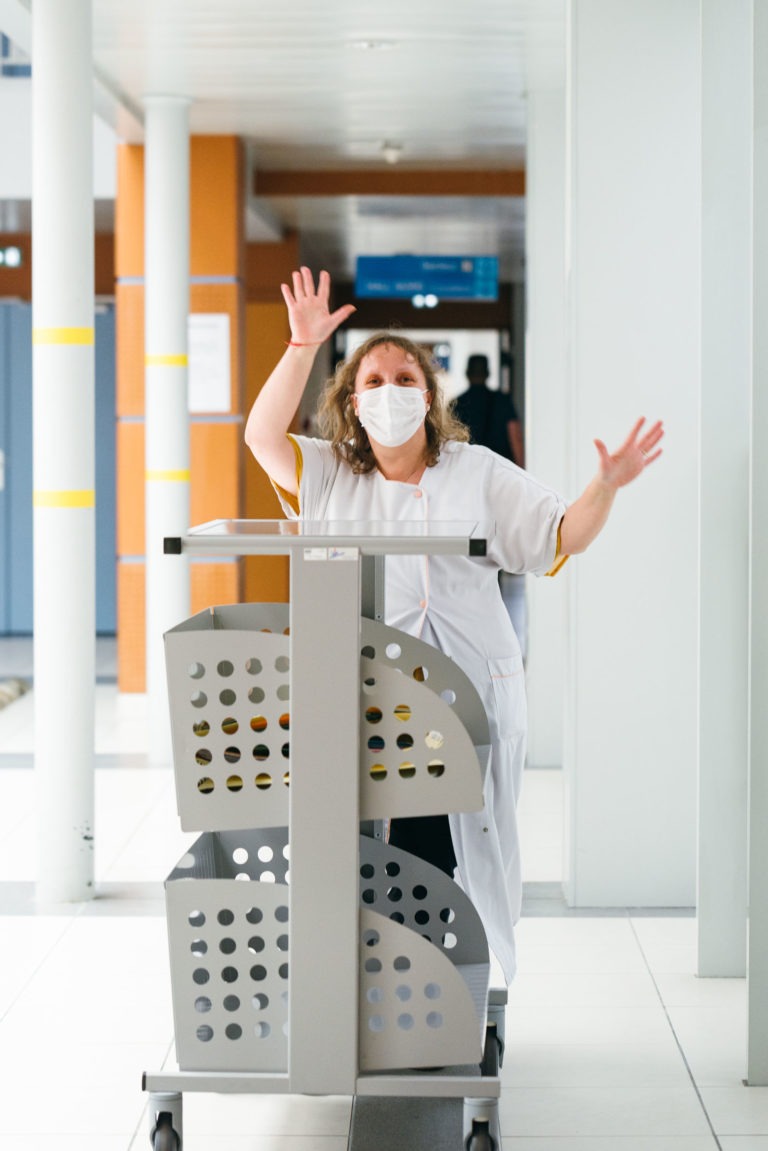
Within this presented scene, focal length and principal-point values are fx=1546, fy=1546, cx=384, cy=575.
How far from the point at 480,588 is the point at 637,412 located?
1549 millimetres

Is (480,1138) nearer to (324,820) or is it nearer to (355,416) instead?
(324,820)

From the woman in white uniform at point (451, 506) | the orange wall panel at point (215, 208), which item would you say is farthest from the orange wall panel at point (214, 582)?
the woman in white uniform at point (451, 506)

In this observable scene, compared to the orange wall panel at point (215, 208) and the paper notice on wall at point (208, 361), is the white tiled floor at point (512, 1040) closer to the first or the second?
the paper notice on wall at point (208, 361)

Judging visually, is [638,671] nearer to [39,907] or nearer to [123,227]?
[39,907]

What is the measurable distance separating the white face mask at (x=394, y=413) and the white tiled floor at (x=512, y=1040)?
131 cm

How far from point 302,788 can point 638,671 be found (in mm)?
2072

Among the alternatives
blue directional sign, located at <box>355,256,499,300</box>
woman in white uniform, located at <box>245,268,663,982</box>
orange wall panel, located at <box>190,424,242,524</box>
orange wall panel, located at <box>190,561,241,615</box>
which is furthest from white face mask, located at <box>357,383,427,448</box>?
blue directional sign, located at <box>355,256,499,300</box>

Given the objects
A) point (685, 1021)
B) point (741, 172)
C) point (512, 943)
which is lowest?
point (685, 1021)

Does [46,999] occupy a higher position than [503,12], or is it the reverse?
[503,12]

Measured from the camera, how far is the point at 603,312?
173 inches

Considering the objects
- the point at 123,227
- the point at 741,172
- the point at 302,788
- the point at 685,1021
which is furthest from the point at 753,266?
the point at 123,227

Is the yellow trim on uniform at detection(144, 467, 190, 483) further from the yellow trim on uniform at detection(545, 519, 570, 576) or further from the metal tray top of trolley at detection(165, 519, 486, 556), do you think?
the metal tray top of trolley at detection(165, 519, 486, 556)

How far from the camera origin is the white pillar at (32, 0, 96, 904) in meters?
4.49

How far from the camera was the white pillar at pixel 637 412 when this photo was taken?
14.4 feet
